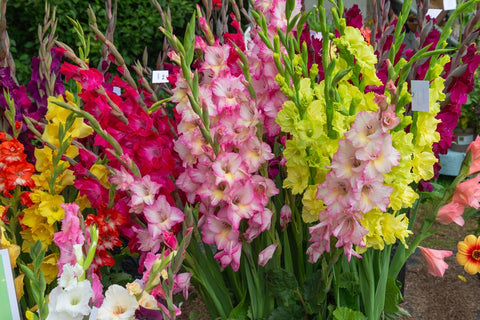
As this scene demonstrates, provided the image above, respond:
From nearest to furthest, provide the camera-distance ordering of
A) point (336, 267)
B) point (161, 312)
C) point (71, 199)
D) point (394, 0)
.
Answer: point (161, 312) < point (336, 267) < point (71, 199) < point (394, 0)

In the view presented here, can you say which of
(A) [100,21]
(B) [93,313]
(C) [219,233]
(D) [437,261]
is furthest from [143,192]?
(A) [100,21]

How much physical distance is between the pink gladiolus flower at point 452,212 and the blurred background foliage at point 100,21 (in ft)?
9.99

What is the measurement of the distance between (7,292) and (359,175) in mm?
684

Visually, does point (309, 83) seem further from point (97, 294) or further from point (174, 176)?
point (97, 294)

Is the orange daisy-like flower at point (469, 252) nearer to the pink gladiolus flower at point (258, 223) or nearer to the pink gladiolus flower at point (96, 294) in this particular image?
the pink gladiolus flower at point (258, 223)

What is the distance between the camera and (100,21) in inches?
147

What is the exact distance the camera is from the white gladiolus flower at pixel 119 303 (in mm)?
765

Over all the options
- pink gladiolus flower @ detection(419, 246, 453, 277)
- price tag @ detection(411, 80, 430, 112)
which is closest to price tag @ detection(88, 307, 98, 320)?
price tag @ detection(411, 80, 430, 112)

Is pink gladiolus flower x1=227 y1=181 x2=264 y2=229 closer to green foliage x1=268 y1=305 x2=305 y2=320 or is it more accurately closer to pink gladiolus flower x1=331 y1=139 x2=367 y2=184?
pink gladiolus flower x1=331 y1=139 x2=367 y2=184

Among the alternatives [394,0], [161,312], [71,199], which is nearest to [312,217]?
[161,312]

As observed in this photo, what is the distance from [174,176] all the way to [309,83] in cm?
40

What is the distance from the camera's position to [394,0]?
5.10 m

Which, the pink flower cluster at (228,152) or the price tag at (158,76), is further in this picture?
the price tag at (158,76)

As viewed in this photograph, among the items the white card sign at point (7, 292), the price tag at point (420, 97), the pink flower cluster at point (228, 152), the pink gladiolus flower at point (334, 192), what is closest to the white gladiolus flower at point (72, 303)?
the white card sign at point (7, 292)
